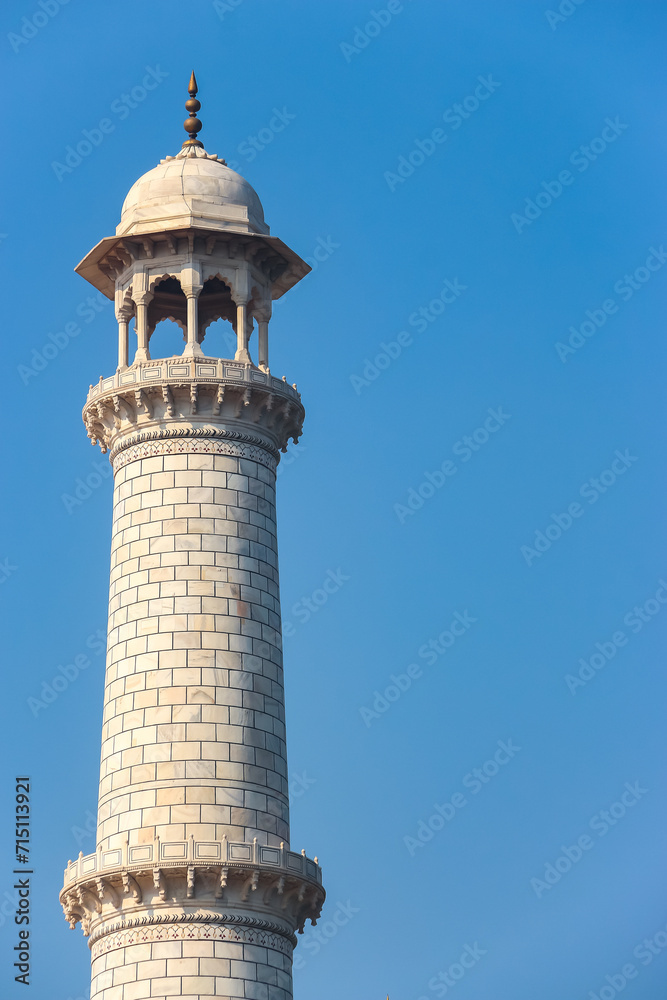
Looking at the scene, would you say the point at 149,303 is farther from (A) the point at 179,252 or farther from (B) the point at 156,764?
(B) the point at 156,764

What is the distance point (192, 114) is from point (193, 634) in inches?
588

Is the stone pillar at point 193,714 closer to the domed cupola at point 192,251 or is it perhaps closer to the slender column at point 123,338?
the slender column at point 123,338

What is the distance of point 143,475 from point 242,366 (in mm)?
3628

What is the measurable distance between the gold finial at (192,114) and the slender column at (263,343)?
5255 mm

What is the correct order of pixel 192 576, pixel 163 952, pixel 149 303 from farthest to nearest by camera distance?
1. pixel 149 303
2. pixel 192 576
3. pixel 163 952

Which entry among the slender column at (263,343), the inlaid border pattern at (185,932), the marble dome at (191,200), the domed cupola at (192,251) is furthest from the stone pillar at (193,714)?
the marble dome at (191,200)

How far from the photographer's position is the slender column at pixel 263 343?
53.9 m

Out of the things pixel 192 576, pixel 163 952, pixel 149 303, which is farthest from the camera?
pixel 149 303

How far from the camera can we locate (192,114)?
184 ft

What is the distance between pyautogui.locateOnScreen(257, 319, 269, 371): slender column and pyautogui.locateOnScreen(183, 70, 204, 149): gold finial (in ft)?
17.2

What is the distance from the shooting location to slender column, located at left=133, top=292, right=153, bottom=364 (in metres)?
52.8

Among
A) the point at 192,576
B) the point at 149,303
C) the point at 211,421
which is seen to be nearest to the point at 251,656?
the point at 192,576

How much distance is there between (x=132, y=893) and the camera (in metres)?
47.3

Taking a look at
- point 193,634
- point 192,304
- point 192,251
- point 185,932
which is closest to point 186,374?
point 192,304
